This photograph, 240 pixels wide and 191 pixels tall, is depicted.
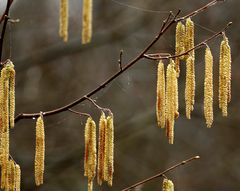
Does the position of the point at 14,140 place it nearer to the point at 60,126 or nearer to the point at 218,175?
the point at 60,126

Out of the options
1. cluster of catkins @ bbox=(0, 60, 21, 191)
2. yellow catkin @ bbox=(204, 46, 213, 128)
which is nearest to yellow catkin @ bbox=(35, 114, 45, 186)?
cluster of catkins @ bbox=(0, 60, 21, 191)

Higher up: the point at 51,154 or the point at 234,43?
the point at 234,43

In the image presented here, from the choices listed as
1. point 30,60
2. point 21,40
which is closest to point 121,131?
point 30,60

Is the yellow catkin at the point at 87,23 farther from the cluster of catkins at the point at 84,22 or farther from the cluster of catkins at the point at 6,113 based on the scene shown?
the cluster of catkins at the point at 6,113

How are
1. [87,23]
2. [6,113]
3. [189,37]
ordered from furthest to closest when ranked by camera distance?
[189,37], [6,113], [87,23]

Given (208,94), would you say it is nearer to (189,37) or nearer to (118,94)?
(189,37)

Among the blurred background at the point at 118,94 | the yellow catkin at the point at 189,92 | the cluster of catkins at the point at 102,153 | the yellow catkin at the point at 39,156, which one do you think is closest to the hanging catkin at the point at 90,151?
the cluster of catkins at the point at 102,153

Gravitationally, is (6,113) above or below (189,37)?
below

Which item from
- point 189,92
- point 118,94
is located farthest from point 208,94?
point 118,94
